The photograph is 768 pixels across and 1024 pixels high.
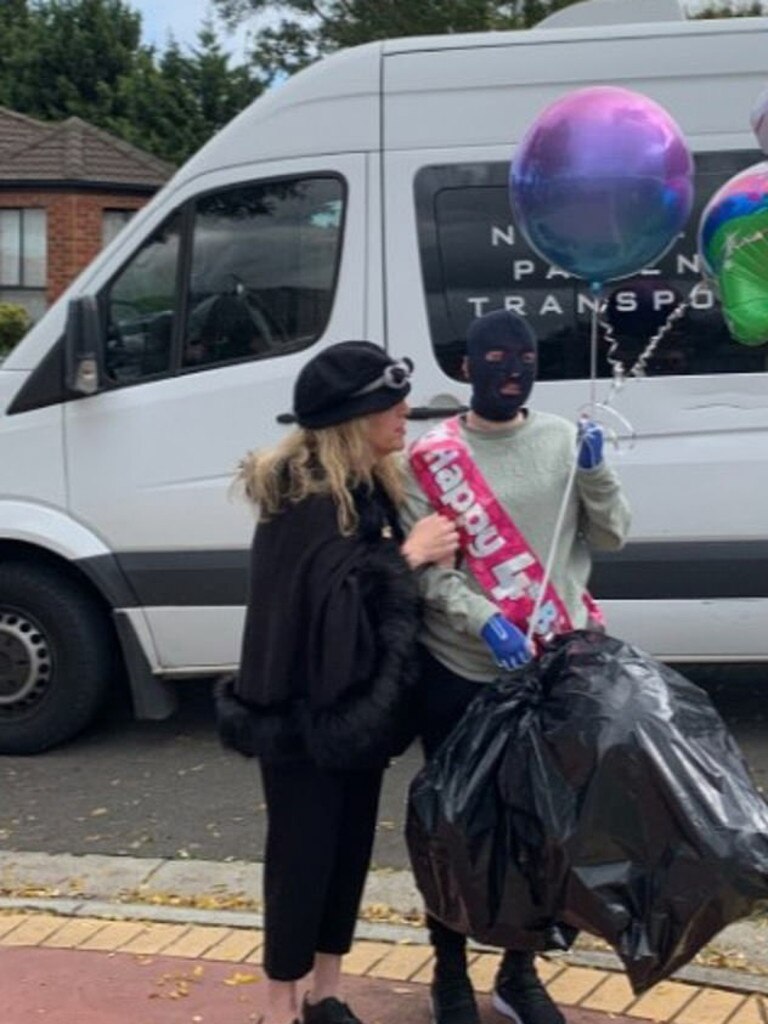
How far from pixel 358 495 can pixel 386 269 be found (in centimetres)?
296

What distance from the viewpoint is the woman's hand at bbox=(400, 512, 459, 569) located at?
12.2ft

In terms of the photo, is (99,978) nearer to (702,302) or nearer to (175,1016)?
(175,1016)

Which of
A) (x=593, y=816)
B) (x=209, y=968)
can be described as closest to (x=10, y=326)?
(x=209, y=968)

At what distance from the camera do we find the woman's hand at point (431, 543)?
3.71 metres

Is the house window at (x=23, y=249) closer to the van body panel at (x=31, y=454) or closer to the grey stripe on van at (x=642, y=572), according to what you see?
the van body panel at (x=31, y=454)

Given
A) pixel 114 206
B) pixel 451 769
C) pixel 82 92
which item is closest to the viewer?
pixel 451 769

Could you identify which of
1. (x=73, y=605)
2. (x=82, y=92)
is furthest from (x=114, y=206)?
(x=73, y=605)

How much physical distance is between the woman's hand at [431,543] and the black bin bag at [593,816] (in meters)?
0.31

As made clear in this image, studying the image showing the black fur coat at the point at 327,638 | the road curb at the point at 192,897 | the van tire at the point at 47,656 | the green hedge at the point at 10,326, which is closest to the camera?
the black fur coat at the point at 327,638

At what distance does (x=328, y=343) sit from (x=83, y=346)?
0.97 meters

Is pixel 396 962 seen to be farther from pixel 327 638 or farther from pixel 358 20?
pixel 358 20

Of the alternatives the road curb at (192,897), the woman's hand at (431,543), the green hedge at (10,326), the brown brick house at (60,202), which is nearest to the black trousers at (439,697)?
the woman's hand at (431,543)

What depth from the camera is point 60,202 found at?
2631cm

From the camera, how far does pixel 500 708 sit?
362 cm
